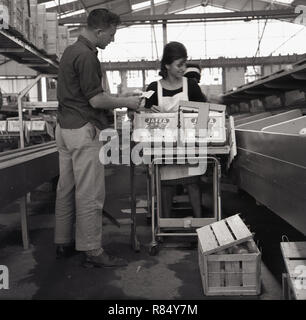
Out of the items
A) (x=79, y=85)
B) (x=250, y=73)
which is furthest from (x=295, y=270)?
(x=250, y=73)

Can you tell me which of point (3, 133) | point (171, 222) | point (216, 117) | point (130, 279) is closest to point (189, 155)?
point (216, 117)

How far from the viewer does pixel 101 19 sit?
102 inches

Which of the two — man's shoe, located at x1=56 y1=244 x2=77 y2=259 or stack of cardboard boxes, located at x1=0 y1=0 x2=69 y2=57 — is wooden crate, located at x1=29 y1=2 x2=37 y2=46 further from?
man's shoe, located at x1=56 y1=244 x2=77 y2=259

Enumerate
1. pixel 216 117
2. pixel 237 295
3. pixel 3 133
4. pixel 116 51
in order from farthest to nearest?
pixel 116 51, pixel 3 133, pixel 216 117, pixel 237 295

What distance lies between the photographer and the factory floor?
2.30 meters

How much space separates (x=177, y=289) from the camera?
2316 millimetres

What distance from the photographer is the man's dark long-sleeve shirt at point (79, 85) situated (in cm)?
248

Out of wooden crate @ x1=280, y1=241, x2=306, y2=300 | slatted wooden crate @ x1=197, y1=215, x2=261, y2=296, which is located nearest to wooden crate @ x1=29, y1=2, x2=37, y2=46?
slatted wooden crate @ x1=197, y1=215, x2=261, y2=296

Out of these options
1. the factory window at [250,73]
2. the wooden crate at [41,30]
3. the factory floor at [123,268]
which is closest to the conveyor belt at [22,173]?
the factory floor at [123,268]

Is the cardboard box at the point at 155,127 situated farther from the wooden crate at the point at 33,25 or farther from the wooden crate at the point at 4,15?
the wooden crate at the point at 33,25

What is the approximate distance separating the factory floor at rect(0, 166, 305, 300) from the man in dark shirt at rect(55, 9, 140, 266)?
21cm

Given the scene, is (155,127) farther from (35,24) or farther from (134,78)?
(134,78)
